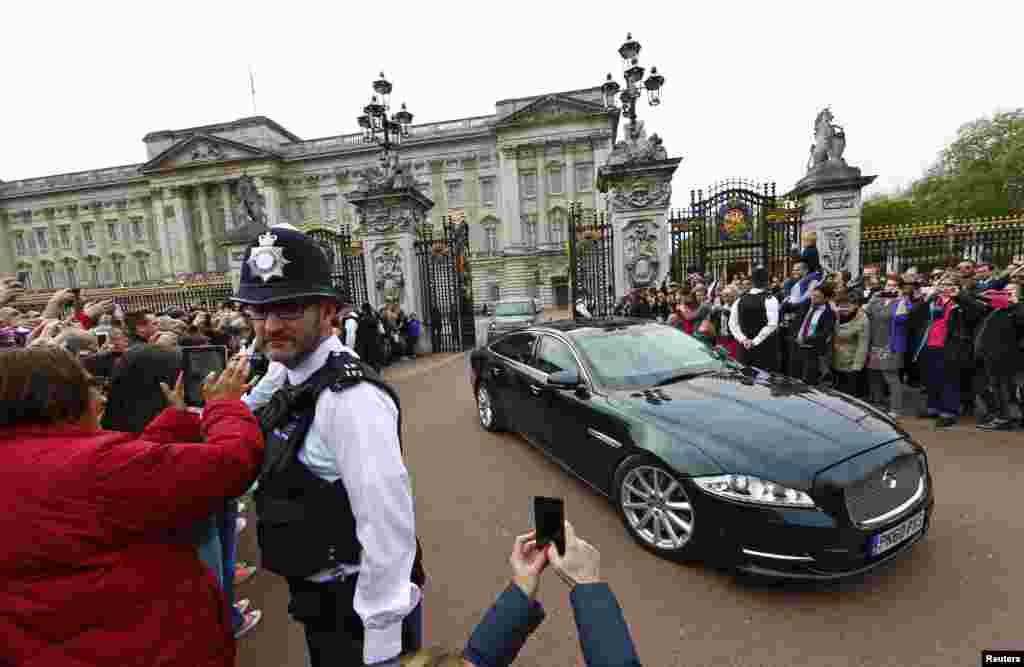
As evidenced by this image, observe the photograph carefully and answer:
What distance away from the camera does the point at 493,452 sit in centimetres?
541

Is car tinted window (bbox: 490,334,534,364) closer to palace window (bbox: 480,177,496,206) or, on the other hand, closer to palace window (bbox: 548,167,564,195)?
palace window (bbox: 548,167,564,195)

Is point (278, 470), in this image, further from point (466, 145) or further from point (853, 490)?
point (466, 145)

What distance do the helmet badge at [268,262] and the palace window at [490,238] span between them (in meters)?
48.5

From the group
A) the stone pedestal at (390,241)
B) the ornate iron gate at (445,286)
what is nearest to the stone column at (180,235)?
the stone pedestal at (390,241)

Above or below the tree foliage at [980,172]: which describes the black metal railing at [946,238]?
below

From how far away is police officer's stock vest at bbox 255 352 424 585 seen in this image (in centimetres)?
148

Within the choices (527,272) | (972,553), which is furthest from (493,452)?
(527,272)

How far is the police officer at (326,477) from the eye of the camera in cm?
136

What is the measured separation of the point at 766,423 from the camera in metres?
3.13

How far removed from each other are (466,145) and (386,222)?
4043 cm

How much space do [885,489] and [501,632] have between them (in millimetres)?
2834

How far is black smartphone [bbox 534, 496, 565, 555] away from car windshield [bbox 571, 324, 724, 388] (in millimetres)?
2728

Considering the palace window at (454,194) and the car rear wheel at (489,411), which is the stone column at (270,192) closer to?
the palace window at (454,194)

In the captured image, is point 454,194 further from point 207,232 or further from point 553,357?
point 553,357
